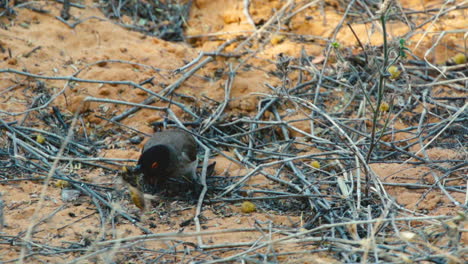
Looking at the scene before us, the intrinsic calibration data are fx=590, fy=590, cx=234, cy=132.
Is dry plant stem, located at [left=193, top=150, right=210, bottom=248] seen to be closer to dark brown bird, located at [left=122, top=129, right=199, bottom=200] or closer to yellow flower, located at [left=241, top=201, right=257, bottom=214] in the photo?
dark brown bird, located at [left=122, top=129, right=199, bottom=200]

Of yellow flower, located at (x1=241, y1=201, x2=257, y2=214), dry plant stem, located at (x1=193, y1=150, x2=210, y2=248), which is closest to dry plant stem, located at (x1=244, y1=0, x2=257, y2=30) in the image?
dry plant stem, located at (x1=193, y1=150, x2=210, y2=248)

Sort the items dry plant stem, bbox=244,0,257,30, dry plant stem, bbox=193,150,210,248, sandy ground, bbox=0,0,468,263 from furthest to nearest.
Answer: dry plant stem, bbox=244,0,257,30
sandy ground, bbox=0,0,468,263
dry plant stem, bbox=193,150,210,248

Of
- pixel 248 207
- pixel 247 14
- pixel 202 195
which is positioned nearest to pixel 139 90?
pixel 202 195

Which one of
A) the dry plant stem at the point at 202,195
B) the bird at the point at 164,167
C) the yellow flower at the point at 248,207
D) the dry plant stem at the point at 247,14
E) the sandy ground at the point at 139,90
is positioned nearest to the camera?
the dry plant stem at the point at 202,195

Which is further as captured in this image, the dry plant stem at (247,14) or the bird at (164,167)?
the dry plant stem at (247,14)

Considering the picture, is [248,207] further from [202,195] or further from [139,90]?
[139,90]

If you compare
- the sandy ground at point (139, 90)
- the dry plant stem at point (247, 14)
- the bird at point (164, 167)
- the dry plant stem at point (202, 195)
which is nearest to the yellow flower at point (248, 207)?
the sandy ground at point (139, 90)

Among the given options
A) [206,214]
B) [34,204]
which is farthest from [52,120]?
[206,214]

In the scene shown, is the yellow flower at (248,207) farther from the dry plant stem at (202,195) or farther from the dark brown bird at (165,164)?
the dark brown bird at (165,164)
